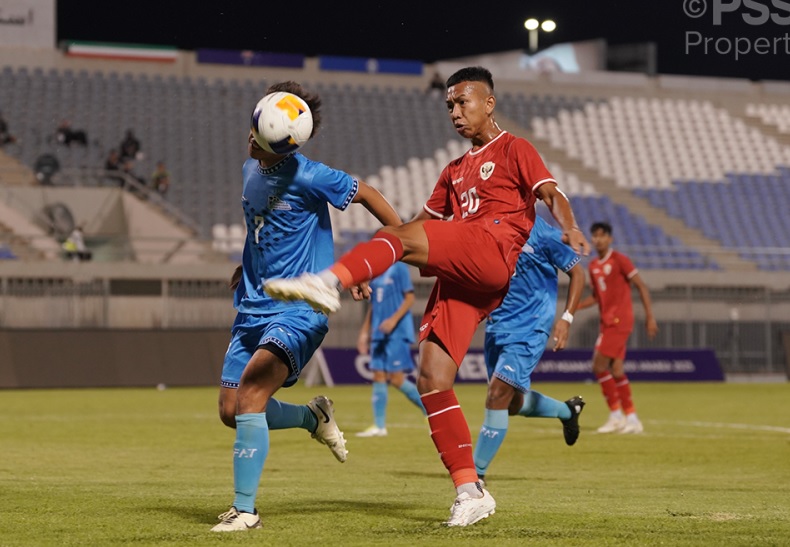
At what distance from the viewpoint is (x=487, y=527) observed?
22.7 feet

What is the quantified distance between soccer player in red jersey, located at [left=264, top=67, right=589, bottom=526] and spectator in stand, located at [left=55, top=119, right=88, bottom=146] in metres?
31.1

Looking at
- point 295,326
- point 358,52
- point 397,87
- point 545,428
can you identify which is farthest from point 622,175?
point 295,326

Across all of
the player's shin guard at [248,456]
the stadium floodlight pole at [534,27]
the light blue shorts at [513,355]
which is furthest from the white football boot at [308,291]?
the stadium floodlight pole at [534,27]

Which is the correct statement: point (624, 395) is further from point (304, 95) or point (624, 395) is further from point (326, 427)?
→ point (304, 95)

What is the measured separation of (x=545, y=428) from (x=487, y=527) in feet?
36.2

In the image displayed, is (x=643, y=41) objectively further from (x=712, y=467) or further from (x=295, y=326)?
(x=295, y=326)

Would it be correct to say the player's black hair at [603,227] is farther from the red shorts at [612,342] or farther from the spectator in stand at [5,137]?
the spectator in stand at [5,137]

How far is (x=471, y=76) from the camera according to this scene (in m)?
7.78

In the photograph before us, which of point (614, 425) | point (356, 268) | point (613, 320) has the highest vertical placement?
point (356, 268)

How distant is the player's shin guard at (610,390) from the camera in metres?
17.2

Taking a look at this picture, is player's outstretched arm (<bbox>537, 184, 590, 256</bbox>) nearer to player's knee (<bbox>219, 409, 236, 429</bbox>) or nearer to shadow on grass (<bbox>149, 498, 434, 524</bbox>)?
shadow on grass (<bbox>149, 498, 434, 524</bbox>)

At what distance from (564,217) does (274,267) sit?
163cm

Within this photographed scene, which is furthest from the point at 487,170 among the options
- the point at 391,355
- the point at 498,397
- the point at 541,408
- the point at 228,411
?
the point at 391,355

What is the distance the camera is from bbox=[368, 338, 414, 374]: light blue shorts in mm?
16516
